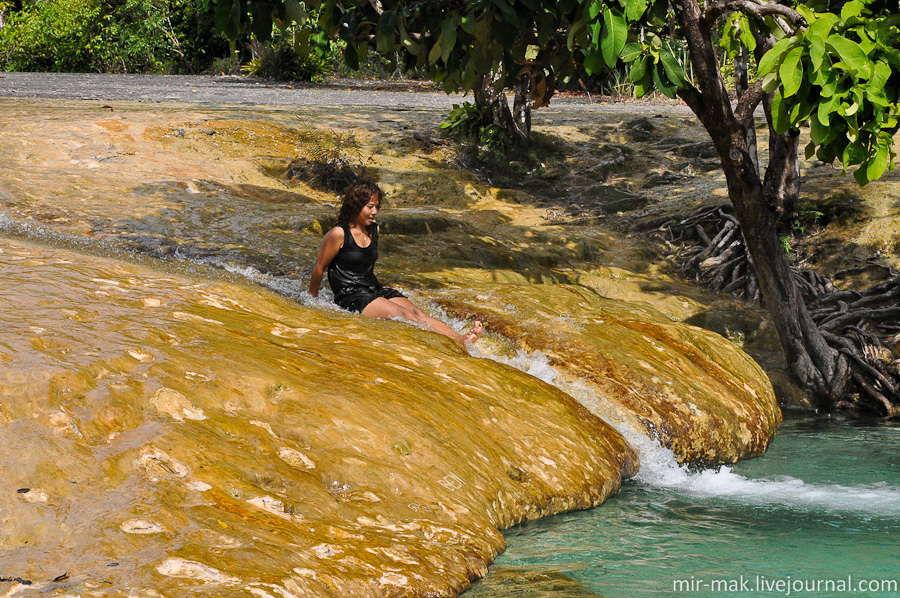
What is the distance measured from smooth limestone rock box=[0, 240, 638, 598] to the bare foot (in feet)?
2.64

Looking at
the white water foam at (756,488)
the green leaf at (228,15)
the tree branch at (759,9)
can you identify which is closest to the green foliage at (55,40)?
the green leaf at (228,15)

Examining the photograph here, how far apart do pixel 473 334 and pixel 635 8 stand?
253cm

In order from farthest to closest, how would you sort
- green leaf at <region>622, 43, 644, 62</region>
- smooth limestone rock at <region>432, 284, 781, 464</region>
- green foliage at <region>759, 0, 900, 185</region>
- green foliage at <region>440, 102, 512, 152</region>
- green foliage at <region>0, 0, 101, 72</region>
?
green foliage at <region>0, 0, 101, 72</region>, green foliage at <region>440, 102, 512, 152</region>, smooth limestone rock at <region>432, 284, 781, 464</region>, green leaf at <region>622, 43, 644, 62</region>, green foliage at <region>759, 0, 900, 185</region>

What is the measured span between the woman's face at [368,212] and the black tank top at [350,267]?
4.8 inches

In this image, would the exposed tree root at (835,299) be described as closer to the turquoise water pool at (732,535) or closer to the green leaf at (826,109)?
the turquoise water pool at (732,535)

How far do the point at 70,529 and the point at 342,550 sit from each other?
919mm

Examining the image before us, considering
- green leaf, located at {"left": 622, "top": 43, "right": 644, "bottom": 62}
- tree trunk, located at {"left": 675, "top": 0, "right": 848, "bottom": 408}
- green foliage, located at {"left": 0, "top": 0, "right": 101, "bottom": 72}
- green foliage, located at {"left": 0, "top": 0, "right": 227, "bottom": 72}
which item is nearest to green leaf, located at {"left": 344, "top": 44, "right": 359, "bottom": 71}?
green leaf, located at {"left": 622, "top": 43, "right": 644, "bottom": 62}

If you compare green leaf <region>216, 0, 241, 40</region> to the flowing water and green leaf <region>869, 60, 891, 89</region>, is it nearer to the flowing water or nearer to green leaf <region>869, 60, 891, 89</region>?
the flowing water

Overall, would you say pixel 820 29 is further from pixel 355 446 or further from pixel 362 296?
pixel 362 296

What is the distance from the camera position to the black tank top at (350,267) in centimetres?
711

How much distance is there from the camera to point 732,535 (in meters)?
4.37

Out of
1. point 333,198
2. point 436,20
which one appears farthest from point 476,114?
point 436,20

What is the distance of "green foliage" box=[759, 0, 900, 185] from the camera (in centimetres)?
433

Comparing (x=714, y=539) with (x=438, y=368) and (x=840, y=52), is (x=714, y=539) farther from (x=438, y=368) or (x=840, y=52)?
(x=840, y=52)
